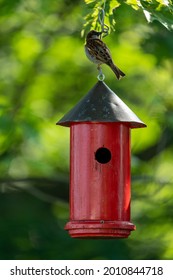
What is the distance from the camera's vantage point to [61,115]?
12.2 meters

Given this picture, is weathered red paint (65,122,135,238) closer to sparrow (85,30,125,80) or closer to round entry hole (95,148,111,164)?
round entry hole (95,148,111,164)

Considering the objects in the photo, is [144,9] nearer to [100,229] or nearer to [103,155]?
[103,155]

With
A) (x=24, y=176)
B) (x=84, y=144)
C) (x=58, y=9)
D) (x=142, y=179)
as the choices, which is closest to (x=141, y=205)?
(x=142, y=179)

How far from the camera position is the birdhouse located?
8.01 m

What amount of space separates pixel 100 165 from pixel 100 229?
1.45 ft

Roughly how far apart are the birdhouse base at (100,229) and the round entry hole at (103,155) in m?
0.42

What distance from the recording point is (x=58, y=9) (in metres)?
12.1

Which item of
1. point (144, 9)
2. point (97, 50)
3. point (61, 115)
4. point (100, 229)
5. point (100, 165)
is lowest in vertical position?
point (100, 229)

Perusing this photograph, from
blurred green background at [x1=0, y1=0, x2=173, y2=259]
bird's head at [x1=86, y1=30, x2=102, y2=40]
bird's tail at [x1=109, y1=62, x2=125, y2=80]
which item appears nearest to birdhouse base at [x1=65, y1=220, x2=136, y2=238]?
bird's tail at [x1=109, y1=62, x2=125, y2=80]

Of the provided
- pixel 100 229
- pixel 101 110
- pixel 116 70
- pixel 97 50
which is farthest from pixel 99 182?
pixel 97 50

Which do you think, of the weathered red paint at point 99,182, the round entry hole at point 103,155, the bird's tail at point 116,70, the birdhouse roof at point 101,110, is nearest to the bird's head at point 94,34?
the bird's tail at point 116,70

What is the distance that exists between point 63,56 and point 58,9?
1.56ft

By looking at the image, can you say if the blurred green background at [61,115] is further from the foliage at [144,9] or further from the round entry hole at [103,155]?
the foliage at [144,9]

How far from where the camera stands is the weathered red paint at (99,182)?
801 cm
